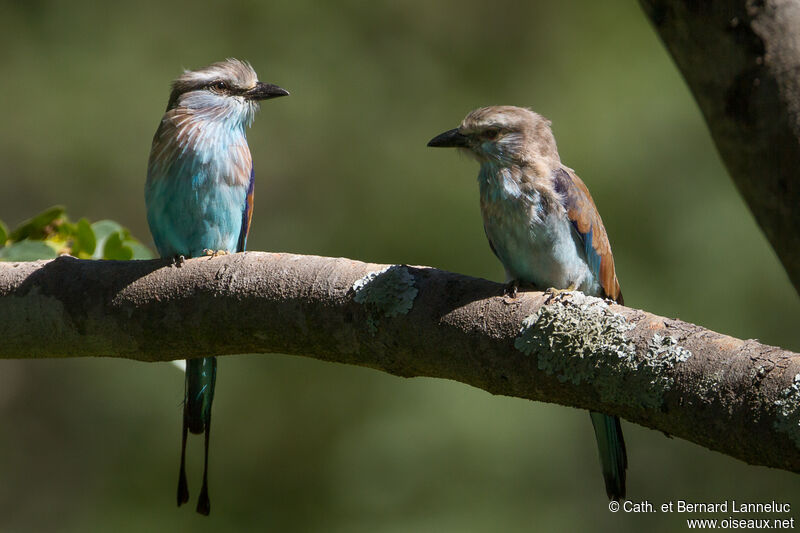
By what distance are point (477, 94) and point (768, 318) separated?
3398mm

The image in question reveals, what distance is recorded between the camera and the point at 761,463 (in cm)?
192

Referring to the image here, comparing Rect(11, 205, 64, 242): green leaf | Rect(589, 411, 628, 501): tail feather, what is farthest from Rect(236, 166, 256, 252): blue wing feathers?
Rect(589, 411, 628, 501): tail feather

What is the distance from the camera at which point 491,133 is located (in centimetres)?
357

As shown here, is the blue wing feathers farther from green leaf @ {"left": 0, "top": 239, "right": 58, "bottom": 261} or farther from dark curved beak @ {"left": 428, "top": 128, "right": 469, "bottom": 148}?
green leaf @ {"left": 0, "top": 239, "right": 58, "bottom": 261}

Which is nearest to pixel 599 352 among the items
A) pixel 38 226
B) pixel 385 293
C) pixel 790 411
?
pixel 790 411

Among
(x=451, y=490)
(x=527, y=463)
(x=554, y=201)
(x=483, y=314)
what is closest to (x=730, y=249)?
(x=527, y=463)

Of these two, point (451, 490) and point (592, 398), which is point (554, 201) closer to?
point (592, 398)

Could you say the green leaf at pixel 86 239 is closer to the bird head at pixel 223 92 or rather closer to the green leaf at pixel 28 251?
the green leaf at pixel 28 251

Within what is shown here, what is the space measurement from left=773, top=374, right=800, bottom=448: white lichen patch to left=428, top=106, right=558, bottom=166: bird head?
1.71m

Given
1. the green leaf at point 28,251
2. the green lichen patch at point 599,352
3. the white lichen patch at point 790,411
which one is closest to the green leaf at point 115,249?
the green leaf at point 28,251

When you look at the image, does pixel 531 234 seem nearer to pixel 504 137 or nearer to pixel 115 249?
pixel 504 137

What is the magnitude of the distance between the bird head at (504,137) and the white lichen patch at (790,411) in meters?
1.71

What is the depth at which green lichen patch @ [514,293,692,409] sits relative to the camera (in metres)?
2.10

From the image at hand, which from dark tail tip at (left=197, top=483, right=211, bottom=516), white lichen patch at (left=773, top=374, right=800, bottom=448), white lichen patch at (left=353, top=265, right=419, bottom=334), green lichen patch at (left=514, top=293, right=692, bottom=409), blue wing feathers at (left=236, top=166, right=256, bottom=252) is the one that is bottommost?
dark tail tip at (left=197, top=483, right=211, bottom=516)
